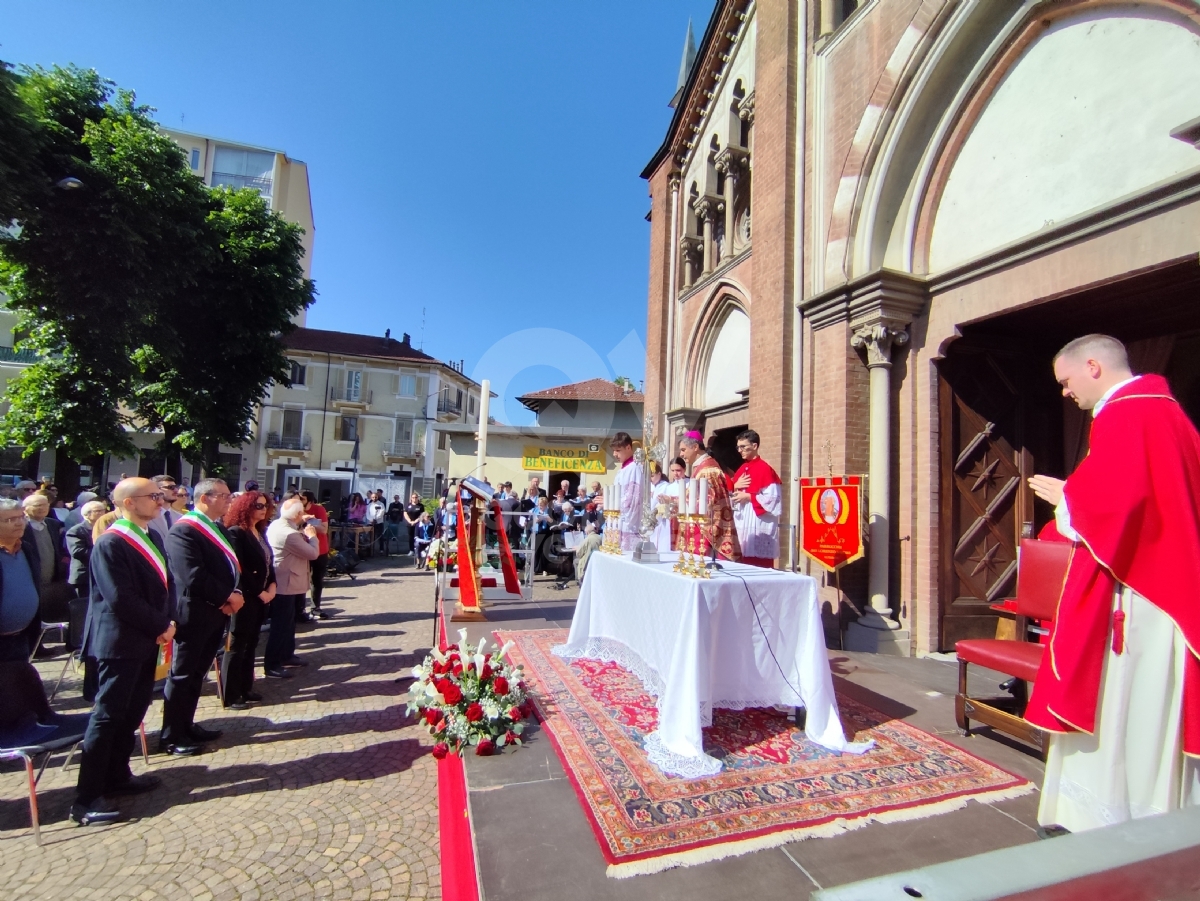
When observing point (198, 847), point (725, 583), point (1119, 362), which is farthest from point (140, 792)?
point (1119, 362)

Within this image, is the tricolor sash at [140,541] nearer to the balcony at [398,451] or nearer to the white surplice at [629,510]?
the white surplice at [629,510]

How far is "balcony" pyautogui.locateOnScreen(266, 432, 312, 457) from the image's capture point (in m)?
37.0

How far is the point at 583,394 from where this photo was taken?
25.1m

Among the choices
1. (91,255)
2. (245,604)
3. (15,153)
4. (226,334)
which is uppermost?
(15,153)

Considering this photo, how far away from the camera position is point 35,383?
1492cm

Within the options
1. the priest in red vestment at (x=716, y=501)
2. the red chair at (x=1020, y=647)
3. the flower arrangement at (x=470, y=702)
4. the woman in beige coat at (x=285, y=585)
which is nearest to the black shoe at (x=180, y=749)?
the flower arrangement at (x=470, y=702)

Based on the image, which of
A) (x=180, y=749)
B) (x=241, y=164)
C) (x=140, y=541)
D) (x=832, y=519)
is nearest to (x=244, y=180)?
(x=241, y=164)

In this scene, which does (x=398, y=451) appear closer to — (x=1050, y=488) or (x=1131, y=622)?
(x=1050, y=488)

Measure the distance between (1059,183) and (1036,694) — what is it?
194 inches

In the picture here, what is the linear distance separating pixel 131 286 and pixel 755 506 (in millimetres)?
14371

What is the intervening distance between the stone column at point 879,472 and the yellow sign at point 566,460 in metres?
14.2

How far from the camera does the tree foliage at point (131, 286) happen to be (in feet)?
41.9

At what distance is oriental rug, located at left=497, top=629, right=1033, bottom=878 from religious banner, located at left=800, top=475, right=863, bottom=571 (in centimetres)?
232

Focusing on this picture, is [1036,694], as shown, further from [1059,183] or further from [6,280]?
[6,280]
